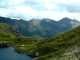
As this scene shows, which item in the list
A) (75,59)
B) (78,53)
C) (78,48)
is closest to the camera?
(75,59)

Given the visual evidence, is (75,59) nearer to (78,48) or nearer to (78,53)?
(78,53)

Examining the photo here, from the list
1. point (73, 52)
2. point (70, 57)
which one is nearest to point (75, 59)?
point (70, 57)

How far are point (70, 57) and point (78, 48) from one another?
1449cm

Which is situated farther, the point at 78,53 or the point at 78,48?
the point at 78,48

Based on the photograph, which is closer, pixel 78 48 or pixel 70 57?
pixel 70 57

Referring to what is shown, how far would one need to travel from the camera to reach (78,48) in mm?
142500

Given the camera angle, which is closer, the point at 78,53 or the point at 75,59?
the point at 75,59

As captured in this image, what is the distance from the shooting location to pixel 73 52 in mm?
139250

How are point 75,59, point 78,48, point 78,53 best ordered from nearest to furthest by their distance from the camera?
point 75,59 → point 78,53 → point 78,48

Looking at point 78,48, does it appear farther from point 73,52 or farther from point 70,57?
point 70,57

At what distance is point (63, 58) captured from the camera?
13650cm

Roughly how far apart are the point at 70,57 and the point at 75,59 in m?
6.76

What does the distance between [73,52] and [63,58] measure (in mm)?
8297

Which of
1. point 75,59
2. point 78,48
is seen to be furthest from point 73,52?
point 75,59
